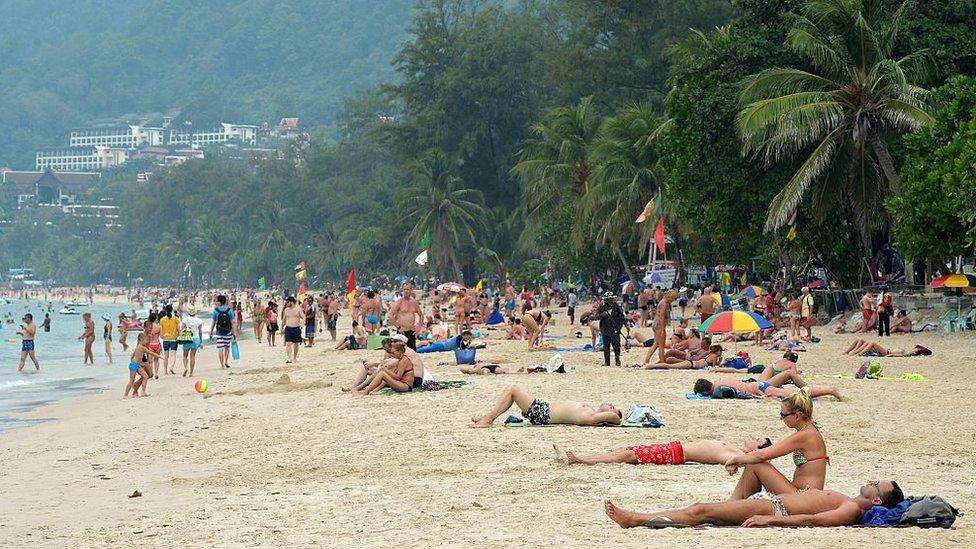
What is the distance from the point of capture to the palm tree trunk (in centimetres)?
2738

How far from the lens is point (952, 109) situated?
81.3ft

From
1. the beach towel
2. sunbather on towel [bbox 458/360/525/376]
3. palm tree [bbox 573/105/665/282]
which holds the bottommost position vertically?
the beach towel

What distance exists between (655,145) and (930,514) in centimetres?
3203

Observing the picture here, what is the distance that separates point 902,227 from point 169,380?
526 inches

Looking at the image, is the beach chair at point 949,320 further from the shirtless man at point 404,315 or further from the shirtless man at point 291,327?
the shirtless man at point 291,327

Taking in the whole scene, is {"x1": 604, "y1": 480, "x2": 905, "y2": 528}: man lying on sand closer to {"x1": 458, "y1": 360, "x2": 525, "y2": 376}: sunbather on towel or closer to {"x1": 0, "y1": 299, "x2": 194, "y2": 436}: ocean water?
{"x1": 458, "y1": 360, "x2": 525, "y2": 376}: sunbather on towel

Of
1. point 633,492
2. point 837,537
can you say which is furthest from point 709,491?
point 837,537

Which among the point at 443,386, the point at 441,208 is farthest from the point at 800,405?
the point at 441,208

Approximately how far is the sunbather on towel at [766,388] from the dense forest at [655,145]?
31.5 ft

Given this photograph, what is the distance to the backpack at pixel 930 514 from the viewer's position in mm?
7289

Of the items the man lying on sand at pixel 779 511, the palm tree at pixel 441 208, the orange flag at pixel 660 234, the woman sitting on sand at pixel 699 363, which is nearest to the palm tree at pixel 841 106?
the orange flag at pixel 660 234

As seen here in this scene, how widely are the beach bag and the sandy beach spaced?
0.19 m

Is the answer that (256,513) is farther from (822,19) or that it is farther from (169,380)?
(822,19)

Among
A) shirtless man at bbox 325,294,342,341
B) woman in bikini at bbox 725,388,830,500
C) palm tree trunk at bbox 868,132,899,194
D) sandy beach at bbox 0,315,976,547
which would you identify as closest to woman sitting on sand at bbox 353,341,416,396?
sandy beach at bbox 0,315,976,547
